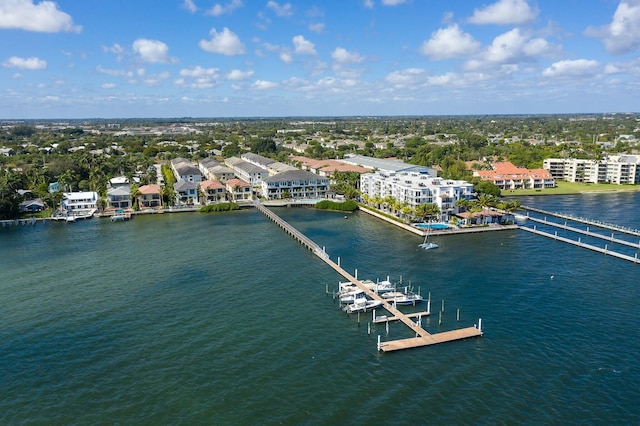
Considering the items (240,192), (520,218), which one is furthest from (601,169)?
(240,192)

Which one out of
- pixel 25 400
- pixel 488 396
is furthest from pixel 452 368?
pixel 25 400

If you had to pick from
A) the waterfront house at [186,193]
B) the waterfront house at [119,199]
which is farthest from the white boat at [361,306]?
the waterfront house at [119,199]

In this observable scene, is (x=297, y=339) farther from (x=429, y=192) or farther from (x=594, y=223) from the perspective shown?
(x=594, y=223)

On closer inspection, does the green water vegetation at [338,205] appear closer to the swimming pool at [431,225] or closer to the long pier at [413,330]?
the swimming pool at [431,225]

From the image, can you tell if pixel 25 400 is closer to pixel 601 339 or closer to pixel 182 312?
pixel 182 312

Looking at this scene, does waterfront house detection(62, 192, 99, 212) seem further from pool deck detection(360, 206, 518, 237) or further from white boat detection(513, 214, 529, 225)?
white boat detection(513, 214, 529, 225)

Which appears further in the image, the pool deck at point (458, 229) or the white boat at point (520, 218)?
the white boat at point (520, 218)

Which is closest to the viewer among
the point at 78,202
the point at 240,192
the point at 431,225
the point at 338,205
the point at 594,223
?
the point at 431,225
